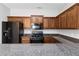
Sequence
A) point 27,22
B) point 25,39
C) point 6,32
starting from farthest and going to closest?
1. point 27,22
2. point 25,39
3. point 6,32

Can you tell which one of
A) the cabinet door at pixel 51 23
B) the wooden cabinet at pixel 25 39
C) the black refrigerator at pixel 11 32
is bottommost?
the wooden cabinet at pixel 25 39

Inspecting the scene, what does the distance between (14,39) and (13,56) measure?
4.70 metres

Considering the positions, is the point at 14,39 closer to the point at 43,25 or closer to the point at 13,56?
the point at 43,25

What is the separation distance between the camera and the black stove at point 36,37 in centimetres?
706

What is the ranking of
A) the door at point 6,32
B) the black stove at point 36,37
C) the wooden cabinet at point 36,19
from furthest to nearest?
the wooden cabinet at point 36,19, the black stove at point 36,37, the door at point 6,32

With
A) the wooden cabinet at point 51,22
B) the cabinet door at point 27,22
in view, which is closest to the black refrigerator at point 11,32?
the cabinet door at point 27,22

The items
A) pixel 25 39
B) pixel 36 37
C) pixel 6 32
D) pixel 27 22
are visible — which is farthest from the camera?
pixel 27 22

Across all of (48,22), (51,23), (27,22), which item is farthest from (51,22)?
(27,22)

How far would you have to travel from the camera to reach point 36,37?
23.6 feet

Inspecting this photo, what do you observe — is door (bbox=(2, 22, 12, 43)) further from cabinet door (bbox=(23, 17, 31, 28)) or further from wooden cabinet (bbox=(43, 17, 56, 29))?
wooden cabinet (bbox=(43, 17, 56, 29))

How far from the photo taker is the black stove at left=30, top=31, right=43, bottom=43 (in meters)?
7.06

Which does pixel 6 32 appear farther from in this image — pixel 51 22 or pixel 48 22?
pixel 51 22

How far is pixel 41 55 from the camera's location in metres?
1.49

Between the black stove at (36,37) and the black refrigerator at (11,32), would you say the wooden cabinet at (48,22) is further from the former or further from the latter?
the black refrigerator at (11,32)
